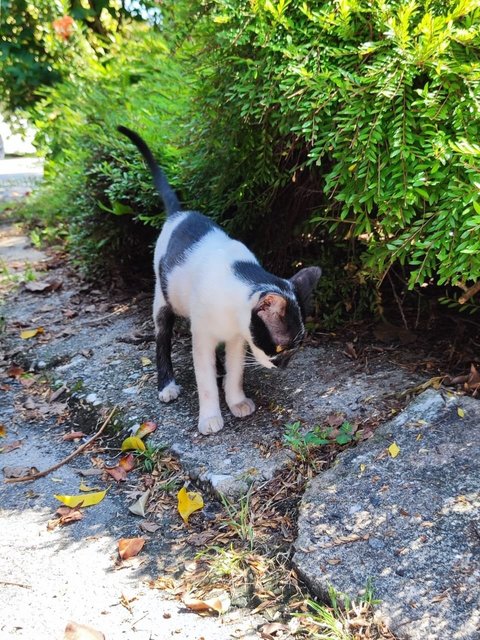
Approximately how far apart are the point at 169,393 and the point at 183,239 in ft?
2.52

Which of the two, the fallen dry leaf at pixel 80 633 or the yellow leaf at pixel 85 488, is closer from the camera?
the fallen dry leaf at pixel 80 633

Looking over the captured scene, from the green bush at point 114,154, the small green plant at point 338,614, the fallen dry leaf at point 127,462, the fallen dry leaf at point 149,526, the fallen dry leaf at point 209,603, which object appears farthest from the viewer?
the green bush at point 114,154

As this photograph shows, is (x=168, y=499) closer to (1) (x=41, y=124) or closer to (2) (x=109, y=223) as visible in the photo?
(2) (x=109, y=223)

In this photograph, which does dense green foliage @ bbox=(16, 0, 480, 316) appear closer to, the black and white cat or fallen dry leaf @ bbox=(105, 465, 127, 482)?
the black and white cat

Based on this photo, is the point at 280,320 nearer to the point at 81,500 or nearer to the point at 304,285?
the point at 304,285

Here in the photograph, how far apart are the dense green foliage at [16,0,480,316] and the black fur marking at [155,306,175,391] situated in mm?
674

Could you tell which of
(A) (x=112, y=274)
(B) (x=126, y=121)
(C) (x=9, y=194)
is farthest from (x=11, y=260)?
(C) (x=9, y=194)

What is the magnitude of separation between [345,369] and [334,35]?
4.84ft

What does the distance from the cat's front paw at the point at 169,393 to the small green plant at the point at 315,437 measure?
0.71m

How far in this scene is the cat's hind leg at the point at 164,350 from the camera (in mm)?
3184

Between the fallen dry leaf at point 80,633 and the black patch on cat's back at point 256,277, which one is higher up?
the black patch on cat's back at point 256,277

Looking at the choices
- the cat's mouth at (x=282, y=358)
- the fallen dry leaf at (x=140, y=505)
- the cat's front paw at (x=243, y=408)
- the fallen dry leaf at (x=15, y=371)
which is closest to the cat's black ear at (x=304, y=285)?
the cat's mouth at (x=282, y=358)

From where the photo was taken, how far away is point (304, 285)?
104 inches

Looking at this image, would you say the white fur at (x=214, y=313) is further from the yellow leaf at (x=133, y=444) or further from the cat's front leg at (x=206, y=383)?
the yellow leaf at (x=133, y=444)
